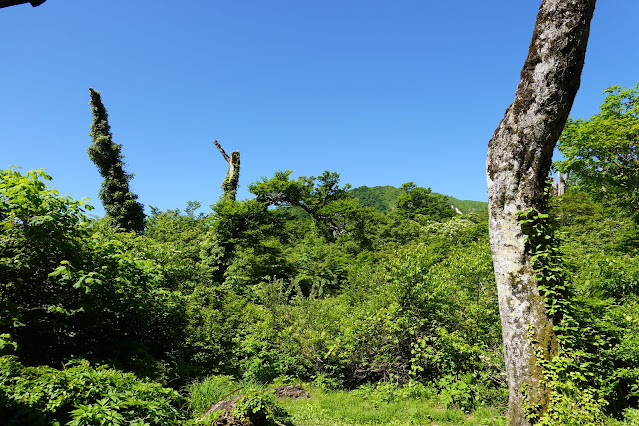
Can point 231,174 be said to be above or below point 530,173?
above

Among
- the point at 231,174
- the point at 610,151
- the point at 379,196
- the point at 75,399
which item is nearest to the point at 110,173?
the point at 231,174

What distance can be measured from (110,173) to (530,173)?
85.2 feet

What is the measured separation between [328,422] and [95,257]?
495 cm

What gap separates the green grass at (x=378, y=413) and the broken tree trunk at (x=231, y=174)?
635 inches

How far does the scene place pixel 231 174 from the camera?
21766 millimetres

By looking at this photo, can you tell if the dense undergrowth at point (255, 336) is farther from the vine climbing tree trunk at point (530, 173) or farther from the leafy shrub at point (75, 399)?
the vine climbing tree trunk at point (530, 173)

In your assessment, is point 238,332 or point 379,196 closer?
point 238,332

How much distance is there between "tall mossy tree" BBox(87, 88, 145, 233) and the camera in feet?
76.3

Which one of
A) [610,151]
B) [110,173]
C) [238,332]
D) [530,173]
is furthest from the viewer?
[110,173]

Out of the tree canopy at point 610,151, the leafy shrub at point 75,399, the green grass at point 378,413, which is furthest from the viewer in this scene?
the tree canopy at point 610,151

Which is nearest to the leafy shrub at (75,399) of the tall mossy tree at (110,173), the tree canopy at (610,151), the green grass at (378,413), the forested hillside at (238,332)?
the forested hillside at (238,332)

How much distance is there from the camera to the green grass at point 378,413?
5770mm

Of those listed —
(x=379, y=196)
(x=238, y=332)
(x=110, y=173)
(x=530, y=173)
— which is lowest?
(x=238, y=332)

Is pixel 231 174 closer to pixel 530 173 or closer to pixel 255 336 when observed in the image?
pixel 255 336
